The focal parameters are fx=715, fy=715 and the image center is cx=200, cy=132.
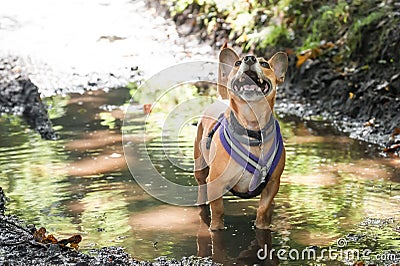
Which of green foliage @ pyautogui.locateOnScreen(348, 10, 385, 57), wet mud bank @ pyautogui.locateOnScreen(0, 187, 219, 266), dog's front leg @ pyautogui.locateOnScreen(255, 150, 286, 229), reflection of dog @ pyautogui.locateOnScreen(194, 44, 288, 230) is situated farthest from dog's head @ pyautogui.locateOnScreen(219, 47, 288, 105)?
green foliage @ pyautogui.locateOnScreen(348, 10, 385, 57)

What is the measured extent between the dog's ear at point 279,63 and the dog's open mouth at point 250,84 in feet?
1.07

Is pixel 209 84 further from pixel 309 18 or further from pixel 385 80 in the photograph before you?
pixel 385 80

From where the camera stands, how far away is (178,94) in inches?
449

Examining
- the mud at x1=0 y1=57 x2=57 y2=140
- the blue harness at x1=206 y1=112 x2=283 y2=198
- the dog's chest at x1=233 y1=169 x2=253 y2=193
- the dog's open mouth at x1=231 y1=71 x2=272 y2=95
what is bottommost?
the mud at x1=0 y1=57 x2=57 y2=140

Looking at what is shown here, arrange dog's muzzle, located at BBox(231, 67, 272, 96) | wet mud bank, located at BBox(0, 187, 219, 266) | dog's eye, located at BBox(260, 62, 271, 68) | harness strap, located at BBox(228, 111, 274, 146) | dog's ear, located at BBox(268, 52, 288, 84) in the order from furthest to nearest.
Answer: dog's ear, located at BBox(268, 52, 288, 84) < harness strap, located at BBox(228, 111, 274, 146) < dog's eye, located at BBox(260, 62, 271, 68) < dog's muzzle, located at BBox(231, 67, 272, 96) < wet mud bank, located at BBox(0, 187, 219, 266)

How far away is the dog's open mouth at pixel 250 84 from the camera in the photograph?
15.9 feet

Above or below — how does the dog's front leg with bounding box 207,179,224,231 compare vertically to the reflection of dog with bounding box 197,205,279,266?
above

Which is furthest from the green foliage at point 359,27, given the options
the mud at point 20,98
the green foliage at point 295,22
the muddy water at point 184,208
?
the mud at point 20,98

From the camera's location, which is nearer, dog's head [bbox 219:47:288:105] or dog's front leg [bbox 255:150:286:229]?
dog's head [bbox 219:47:288:105]

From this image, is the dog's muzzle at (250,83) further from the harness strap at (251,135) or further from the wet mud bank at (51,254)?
the wet mud bank at (51,254)

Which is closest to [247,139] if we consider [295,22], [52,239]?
[52,239]

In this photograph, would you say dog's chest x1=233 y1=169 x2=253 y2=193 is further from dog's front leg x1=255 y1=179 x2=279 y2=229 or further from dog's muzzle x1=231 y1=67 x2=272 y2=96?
dog's muzzle x1=231 y1=67 x2=272 y2=96

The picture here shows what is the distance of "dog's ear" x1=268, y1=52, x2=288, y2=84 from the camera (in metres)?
5.18

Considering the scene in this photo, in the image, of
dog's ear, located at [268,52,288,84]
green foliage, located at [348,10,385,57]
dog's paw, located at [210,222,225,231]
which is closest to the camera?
dog's ear, located at [268,52,288,84]
